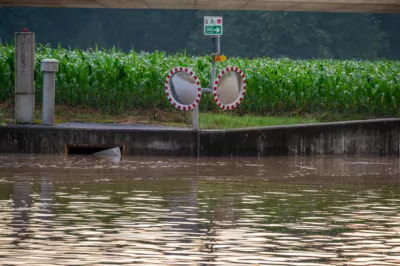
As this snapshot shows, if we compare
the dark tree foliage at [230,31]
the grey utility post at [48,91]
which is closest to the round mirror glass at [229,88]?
the grey utility post at [48,91]

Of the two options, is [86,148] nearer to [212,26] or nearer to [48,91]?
Result: [48,91]

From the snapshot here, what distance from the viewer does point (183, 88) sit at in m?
19.7

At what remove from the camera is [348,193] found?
13523 mm

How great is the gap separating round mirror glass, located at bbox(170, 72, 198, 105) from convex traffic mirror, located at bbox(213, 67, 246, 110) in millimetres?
426

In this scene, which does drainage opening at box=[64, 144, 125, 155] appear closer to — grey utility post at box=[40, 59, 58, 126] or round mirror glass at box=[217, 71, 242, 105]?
grey utility post at box=[40, 59, 58, 126]

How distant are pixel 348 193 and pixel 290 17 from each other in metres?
67.8

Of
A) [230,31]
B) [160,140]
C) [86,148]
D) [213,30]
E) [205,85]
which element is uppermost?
[230,31]

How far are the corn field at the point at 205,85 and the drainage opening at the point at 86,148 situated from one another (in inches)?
139

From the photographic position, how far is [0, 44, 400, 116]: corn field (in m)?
23.4

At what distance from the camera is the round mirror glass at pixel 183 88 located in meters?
19.7

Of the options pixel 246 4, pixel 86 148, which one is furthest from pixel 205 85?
pixel 246 4

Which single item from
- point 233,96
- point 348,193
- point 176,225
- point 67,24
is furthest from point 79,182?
point 67,24

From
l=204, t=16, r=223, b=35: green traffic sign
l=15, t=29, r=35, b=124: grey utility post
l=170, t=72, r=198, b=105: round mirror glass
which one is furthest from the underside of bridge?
l=170, t=72, r=198, b=105: round mirror glass

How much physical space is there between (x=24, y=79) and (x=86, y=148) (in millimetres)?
1887
